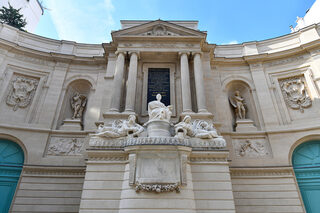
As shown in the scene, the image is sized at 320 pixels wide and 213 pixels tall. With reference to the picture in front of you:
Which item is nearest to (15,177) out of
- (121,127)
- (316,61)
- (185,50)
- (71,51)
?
(121,127)

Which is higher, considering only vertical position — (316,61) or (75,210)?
(316,61)

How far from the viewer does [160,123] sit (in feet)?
28.8

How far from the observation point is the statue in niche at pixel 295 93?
12977 millimetres

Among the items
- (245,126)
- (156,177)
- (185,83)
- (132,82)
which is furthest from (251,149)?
(132,82)

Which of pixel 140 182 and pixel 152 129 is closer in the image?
pixel 140 182

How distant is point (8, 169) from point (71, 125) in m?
4.07

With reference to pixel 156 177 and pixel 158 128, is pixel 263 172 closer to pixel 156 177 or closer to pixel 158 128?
pixel 158 128

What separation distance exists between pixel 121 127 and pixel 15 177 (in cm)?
729

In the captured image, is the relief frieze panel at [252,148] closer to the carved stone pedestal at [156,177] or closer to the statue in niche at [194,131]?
the statue in niche at [194,131]

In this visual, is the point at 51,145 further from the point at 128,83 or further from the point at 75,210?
the point at 128,83

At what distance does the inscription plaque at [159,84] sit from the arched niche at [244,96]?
15.6 feet

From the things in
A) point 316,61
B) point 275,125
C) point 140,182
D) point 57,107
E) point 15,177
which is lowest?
point 140,182

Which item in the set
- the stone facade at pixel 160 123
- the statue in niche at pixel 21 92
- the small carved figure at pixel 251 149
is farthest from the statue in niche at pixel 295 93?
the statue in niche at pixel 21 92

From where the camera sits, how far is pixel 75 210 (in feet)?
33.4
